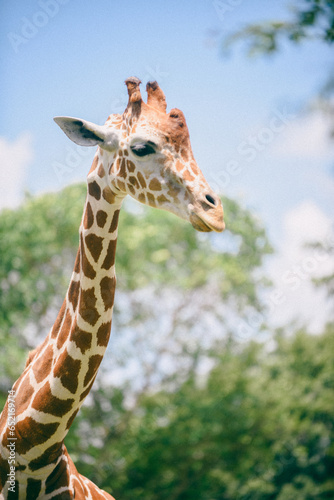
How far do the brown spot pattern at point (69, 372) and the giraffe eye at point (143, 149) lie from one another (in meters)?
1.27

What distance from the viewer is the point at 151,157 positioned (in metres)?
3.12

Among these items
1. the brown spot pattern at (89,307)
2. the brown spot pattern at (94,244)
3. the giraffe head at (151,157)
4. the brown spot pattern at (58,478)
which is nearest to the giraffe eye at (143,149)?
the giraffe head at (151,157)

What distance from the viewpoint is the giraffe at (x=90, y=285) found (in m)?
3.12

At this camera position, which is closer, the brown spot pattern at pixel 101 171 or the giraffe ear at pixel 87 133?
the giraffe ear at pixel 87 133

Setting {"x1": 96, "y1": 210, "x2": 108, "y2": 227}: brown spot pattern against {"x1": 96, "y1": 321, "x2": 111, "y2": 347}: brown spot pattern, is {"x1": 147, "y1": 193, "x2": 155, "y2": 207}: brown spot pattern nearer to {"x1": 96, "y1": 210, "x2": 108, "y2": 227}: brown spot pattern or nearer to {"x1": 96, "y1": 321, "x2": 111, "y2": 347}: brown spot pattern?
{"x1": 96, "y1": 210, "x2": 108, "y2": 227}: brown spot pattern

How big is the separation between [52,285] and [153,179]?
12927 mm

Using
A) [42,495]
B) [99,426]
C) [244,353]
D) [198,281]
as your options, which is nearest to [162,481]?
[99,426]

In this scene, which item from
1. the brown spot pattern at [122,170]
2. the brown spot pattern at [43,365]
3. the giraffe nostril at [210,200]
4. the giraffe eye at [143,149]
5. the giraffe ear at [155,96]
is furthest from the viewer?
the giraffe ear at [155,96]

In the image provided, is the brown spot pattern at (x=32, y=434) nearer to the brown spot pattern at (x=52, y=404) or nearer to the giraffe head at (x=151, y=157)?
the brown spot pattern at (x=52, y=404)

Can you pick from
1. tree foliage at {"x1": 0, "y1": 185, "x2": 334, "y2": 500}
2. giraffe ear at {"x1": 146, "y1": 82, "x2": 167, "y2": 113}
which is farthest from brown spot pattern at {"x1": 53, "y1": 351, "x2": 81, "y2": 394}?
tree foliage at {"x1": 0, "y1": 185, "x2": 334, "y2": 500}

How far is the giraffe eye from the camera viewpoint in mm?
3112

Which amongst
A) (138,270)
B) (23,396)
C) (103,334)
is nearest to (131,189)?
(103,334)

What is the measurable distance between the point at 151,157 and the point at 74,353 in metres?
1.24

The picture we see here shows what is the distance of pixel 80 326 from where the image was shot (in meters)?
3.21
